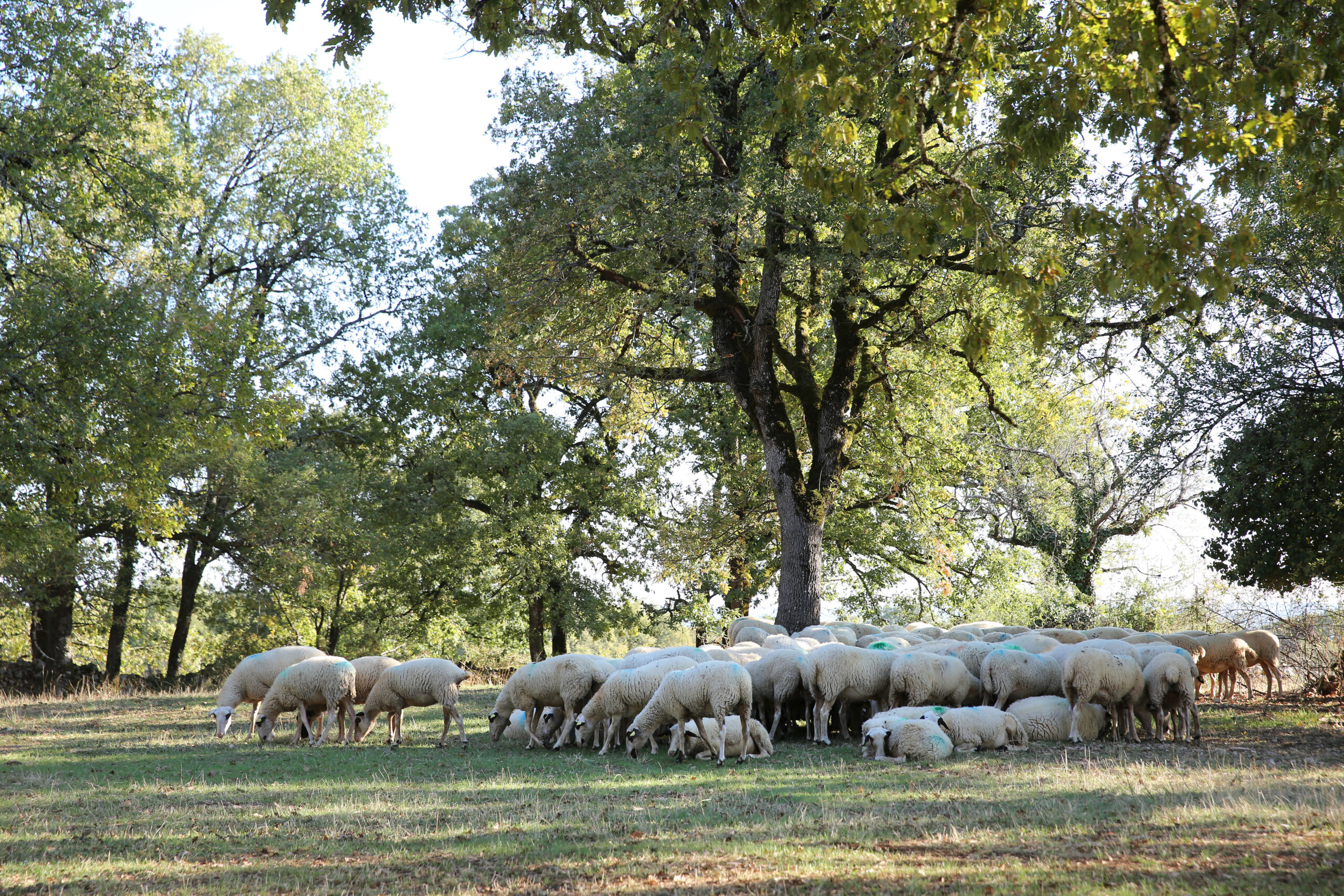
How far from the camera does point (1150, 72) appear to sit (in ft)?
18.0

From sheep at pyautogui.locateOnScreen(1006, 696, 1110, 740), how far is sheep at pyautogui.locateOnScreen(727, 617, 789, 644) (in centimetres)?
611

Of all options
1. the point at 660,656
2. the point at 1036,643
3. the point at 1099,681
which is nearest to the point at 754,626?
the point at 1036,643

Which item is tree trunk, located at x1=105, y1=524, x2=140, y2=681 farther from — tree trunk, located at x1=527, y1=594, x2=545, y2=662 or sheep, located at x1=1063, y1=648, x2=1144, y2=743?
sheep, located at x1=1063, y1=648, x2=1144, y2=743

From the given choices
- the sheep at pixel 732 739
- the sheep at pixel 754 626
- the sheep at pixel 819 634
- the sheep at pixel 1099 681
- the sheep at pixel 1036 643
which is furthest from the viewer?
the sheep at pixel 754 626

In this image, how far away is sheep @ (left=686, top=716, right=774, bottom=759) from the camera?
1055 cm

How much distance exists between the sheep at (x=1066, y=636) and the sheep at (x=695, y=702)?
676cm

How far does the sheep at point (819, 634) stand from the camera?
50.2 feet

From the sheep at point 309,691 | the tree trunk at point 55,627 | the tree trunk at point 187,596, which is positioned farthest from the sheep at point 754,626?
the tree trunk at point 55,627

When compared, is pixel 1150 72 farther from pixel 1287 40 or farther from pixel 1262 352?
pixel 1262 352

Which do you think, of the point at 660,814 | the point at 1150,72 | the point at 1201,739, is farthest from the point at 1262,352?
the point at 660,814

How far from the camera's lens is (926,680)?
37.8ft

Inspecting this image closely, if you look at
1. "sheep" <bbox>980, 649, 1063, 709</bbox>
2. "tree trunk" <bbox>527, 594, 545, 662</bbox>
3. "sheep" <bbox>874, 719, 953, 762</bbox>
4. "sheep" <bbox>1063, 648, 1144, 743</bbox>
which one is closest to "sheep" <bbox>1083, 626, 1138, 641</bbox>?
"sheep" <bbox>980, 649, 1063, 709</bbox>

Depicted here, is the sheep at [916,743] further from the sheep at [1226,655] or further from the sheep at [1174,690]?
the sheep at [1226,655]

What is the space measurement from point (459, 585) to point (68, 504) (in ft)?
37.1
